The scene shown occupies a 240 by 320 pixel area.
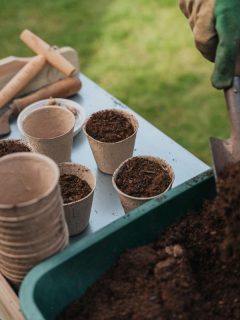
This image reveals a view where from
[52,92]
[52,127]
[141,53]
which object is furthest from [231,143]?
[141,53]

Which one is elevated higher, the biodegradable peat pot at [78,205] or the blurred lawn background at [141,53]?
the biodegradable peat pot at [78,205]

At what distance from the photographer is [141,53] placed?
3.02 m

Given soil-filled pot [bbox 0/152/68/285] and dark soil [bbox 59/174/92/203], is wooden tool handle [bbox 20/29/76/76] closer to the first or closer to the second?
dark soil [bbox 59/174/92/203]

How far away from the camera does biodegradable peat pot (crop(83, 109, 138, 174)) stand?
1305 millimetres

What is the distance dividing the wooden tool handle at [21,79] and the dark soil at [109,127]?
33 centimetres

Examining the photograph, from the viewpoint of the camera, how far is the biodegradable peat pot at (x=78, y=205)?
45.2 inches

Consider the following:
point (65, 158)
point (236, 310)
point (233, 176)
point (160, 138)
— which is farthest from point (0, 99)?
point (236, 310)

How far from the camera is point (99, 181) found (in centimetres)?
136

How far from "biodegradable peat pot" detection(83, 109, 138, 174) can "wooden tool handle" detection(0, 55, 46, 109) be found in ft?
1.11

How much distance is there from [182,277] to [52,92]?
0.85 meters

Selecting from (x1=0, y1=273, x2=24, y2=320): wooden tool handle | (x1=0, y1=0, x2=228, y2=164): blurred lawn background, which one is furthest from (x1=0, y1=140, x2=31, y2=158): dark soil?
(x1=0, y1=0, x2=228, y2=164): blurred lawn background

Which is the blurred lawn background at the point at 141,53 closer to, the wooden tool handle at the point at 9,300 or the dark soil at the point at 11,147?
the dark soil at the point at 11,147

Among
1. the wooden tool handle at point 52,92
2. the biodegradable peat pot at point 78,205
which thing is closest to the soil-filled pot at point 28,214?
the biodegradable peat pot at point 78,205

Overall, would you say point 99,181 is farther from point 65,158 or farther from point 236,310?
point 236,310
